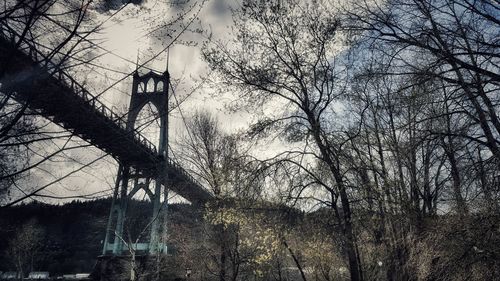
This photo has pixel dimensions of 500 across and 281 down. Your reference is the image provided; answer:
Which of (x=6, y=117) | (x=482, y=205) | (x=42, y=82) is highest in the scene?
(x=42, y=82)

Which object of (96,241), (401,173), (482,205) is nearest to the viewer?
(482,205)

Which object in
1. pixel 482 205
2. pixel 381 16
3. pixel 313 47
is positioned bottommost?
pixel 482 205

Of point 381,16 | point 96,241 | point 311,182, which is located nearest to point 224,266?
point 311,182

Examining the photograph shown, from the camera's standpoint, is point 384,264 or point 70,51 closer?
point 70,51

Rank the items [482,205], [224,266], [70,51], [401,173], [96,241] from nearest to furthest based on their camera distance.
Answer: [70,51] → [482,205] → [401,173] → [224,266] → [96,241]

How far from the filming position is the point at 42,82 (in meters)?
3.91

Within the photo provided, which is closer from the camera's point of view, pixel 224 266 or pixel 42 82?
pixel 42 82

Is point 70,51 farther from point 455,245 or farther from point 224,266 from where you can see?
point 224,266

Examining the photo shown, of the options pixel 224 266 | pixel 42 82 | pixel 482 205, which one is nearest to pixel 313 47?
pixel 482 205

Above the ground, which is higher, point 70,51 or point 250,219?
point 70,51

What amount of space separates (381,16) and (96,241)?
66.6 meters

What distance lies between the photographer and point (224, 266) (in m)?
15.8

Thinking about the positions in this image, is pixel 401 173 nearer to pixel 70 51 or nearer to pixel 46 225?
pixel 70 51

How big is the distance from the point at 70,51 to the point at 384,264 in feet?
33.7
